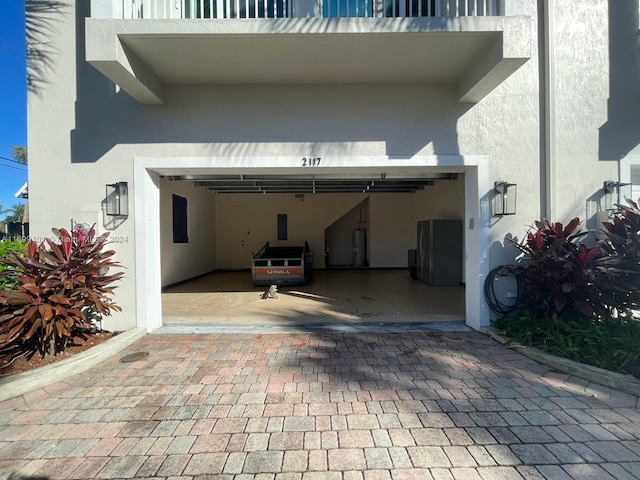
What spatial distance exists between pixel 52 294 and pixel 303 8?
4.64 meters

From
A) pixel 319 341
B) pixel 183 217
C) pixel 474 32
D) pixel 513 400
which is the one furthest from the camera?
pixel 183 217

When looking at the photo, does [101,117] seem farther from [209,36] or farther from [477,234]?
[477,234]

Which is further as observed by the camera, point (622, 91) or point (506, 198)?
point (622, 91)

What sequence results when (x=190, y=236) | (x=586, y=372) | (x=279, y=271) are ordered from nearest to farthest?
(x=586, y=372) → (x=279, y=271) → (x=190, y=236)

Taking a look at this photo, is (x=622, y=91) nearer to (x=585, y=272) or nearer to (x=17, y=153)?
(x=585, y=272)

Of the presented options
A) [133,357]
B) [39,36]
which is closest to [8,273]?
[133,357]

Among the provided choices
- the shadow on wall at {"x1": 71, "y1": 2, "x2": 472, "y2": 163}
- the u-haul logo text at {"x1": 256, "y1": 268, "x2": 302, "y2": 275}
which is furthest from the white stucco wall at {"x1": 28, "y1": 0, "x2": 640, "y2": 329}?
the u-haul logo text at {"x1": 256, "y1": 268, "x2": 302, "y2": 275}

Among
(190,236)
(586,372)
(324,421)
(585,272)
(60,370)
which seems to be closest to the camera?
(324,421)

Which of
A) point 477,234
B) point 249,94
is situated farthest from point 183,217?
point 477,234

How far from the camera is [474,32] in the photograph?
3771 millimetres

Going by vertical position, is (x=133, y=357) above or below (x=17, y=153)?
below

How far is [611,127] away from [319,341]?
5.43 metres

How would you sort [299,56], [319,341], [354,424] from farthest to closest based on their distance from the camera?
[319,341], [299,56], [354,424]

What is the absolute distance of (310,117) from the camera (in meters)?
4.82
